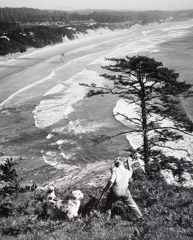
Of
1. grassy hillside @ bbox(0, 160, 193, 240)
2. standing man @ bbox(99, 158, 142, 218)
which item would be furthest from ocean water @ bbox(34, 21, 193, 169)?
standing man @ bbox(99, 158, 142, 218)

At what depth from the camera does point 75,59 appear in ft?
179

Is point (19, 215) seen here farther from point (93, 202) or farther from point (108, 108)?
point (108, 108)

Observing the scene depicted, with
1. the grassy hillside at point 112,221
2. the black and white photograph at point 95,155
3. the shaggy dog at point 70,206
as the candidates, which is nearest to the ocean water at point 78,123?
the black and white photograph at point 95,155

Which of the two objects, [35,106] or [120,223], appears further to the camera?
[35,106]

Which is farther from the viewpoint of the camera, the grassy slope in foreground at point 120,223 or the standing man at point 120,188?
the standing man at point 120,188

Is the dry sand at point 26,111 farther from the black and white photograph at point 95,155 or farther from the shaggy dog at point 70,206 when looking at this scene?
the shaggy dog at point 70,206

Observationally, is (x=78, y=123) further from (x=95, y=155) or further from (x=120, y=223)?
(x=120, y=223)

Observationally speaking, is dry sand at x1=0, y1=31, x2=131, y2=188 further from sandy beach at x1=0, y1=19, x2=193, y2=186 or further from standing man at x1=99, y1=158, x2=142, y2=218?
standing man at x1=99, y1=158, x2=142, y2=218

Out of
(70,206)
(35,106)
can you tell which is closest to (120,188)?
(70,206)

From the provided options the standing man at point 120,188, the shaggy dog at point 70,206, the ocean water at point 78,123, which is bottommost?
the ocean water at point 78,123

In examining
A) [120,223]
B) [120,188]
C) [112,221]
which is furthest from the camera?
[120,188]

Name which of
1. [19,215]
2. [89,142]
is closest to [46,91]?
[89,142]

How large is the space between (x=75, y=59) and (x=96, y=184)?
44975 mm

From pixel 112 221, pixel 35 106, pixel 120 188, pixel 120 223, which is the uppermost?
pixel 120 188
